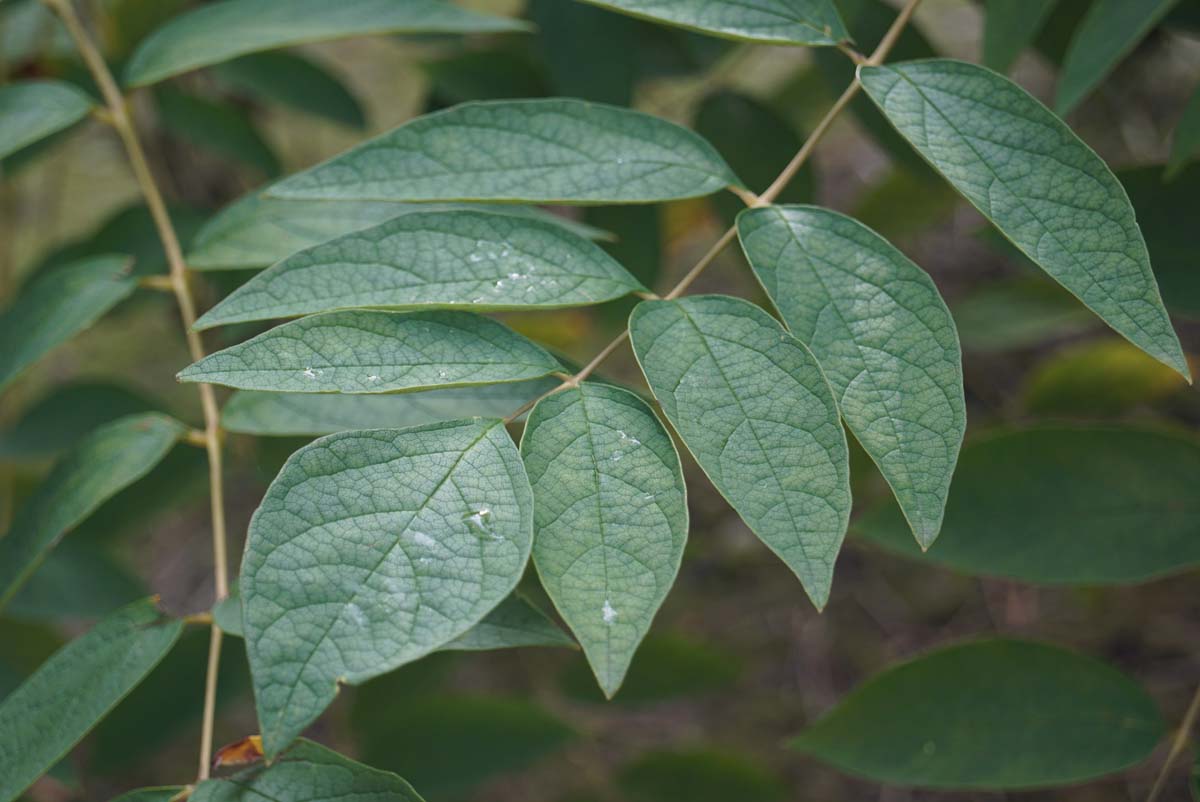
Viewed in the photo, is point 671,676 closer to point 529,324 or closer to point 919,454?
point 529,324

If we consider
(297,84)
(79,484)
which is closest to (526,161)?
(79,484)

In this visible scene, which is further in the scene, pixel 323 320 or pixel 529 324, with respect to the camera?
pixel 529 324

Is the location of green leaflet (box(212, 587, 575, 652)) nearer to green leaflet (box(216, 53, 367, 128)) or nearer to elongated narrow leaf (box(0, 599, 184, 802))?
elongated narrow leaf (box(0, 599, 184, 802))

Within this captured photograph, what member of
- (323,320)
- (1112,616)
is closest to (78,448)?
(323,320)

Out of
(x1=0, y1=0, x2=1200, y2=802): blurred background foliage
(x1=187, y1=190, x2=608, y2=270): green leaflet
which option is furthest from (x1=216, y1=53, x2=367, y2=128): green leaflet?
Result: (x1=187, y1=190, x2=608, y2=270): green leaflet

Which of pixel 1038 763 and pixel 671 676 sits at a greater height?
pixel 1038 763

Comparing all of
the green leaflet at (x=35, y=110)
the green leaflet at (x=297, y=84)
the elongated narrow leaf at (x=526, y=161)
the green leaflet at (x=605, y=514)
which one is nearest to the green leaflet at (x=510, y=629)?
the green leaflet at (x=605, y=514)
